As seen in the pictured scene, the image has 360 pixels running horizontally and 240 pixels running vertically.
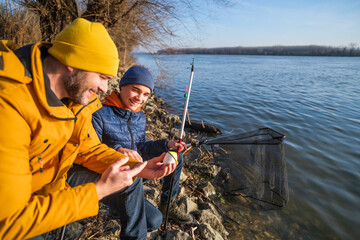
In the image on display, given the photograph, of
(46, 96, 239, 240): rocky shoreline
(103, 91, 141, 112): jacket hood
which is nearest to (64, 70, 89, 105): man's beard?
(103, 91, 141, 112): jacket hood

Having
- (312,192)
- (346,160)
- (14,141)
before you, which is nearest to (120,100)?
(14,141)

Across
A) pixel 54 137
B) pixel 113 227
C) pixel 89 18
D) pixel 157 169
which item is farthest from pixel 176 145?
pixel 89 18

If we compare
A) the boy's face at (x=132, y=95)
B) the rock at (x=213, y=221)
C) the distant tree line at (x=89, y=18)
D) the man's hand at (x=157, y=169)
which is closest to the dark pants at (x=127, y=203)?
the man's hand at (x=157, y=169)

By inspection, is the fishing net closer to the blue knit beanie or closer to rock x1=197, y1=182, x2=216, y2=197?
rock x1=197, y1=182, x2=216, y2=197

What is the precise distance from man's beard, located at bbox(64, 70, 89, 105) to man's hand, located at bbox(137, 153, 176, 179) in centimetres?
101

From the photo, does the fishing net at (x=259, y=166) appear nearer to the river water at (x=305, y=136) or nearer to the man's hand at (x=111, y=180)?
the river water at (x=305, y=136)

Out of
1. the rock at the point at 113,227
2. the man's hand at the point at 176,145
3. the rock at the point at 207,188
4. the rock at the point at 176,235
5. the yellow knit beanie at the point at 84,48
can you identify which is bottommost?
the rock at the point at 207,188

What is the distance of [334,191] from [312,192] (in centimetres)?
59

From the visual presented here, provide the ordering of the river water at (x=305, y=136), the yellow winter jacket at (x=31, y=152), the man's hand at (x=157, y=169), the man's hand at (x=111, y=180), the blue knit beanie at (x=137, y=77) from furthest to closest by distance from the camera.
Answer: the river water at (x=305, y=136) → the blue knit beanie at (x=137, y=77) → the man's hand at (x=157, y=169) → the man's hand at (x=111, y=180) → the yellow winter jacket at (x=31, y=152)

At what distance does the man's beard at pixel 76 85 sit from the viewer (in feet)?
5.25

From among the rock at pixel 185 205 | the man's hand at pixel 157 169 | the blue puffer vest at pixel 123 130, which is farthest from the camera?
the rock at pixel 185 205

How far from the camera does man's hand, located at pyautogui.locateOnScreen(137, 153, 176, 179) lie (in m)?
1.96

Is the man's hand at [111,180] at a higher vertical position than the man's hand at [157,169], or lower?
higher

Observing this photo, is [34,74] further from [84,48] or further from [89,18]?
[89,18]
